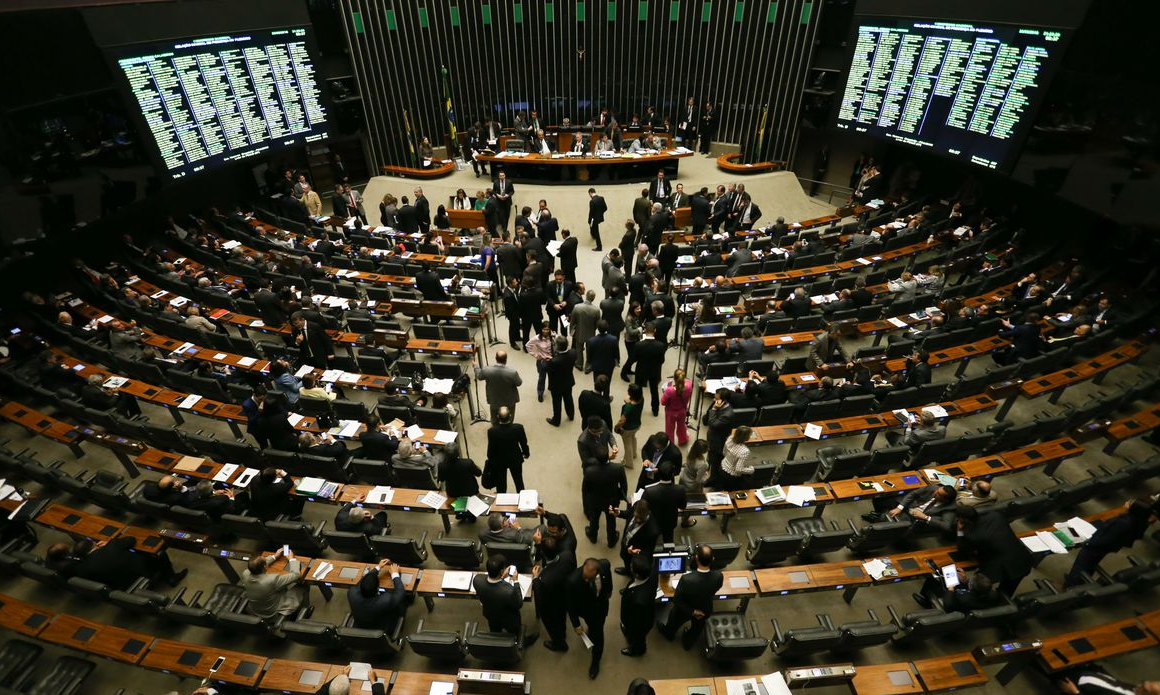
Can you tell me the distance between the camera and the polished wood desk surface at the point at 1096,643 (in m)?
4.43

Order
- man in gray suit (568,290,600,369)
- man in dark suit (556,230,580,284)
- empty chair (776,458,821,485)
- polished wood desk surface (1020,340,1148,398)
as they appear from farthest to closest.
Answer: man in dark suit (556,230,580,284), man in gray suit (568,290,600,369), polished wood desk surface (1020,340,1148,398), empty chair (776,458,821,485)

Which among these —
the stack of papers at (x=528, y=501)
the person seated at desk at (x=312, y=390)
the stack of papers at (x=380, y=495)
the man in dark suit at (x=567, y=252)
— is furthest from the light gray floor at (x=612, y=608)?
the man in dark suit at (x=567, y=252)

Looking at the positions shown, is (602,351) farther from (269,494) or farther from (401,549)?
(269,494)

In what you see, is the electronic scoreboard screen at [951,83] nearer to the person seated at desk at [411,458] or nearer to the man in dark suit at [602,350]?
the man in dark suit at [602,350]

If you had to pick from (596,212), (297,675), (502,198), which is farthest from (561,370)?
(502,198)

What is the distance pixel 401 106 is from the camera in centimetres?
1683

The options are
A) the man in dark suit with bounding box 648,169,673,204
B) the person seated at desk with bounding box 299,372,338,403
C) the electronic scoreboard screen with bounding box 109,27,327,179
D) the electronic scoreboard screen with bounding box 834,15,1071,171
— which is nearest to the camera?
the person seated at desk with bounding box 299,372,338,403

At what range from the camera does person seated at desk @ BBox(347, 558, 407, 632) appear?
4516mm

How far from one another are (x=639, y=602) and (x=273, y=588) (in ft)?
10.8

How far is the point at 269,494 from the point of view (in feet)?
18.2

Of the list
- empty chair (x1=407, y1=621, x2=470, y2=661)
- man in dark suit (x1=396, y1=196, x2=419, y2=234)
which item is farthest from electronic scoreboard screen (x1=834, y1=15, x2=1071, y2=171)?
empty chair (x1=407, y1=621, x2=470, y2=661)

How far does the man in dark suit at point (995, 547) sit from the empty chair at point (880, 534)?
1.64ft

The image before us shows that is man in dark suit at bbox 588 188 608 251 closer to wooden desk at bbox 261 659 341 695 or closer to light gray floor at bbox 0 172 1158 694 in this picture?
light gray floor at bbox 0 172 1158 694

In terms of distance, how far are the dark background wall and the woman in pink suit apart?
45.3ft
